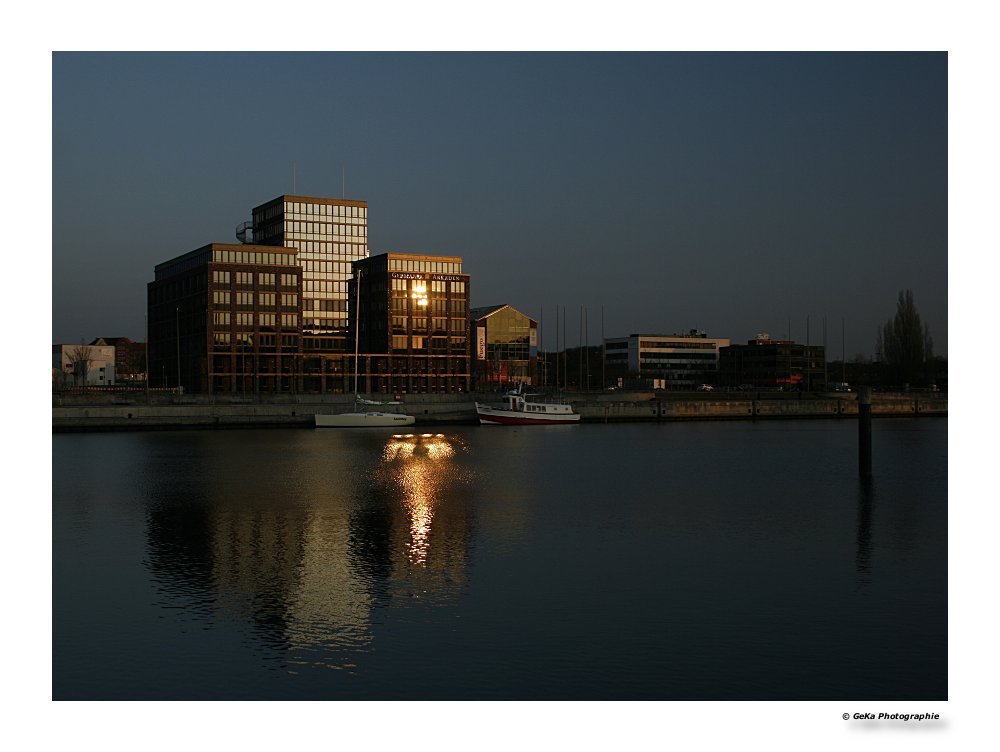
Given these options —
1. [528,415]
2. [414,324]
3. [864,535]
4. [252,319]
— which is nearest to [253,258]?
[252,319]

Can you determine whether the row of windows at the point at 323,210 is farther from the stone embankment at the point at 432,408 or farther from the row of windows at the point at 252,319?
the stone embankment at the point at 432,408

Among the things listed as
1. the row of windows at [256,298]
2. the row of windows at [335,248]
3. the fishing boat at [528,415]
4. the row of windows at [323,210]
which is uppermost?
the row of windows at [323,210]

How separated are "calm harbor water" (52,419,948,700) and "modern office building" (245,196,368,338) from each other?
129 meters

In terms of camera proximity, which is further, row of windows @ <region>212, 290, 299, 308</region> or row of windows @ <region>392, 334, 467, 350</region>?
row of windows @ <region>392, 334, 467, 350</region>

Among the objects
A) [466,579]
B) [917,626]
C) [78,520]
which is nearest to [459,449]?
[78,520]

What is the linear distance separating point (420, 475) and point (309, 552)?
25.2 m

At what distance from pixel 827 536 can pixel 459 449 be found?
45.6 meters

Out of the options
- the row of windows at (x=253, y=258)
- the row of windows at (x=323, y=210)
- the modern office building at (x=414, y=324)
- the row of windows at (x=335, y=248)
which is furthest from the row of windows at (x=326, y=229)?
the row of windows at (x=253, y=258)

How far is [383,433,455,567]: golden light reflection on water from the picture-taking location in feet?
106

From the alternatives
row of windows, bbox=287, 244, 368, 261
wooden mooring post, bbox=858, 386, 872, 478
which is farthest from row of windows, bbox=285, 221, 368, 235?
wooden mooring post, bbox=858, 386, 872, 478

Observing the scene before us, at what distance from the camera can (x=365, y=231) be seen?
188 meters

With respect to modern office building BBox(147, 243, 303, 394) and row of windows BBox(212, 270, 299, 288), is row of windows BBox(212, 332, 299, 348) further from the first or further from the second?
row of windows BBox(212, 270, 299, 288)

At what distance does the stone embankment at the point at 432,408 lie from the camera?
102m

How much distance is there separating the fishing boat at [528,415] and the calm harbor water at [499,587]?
63.0 m
